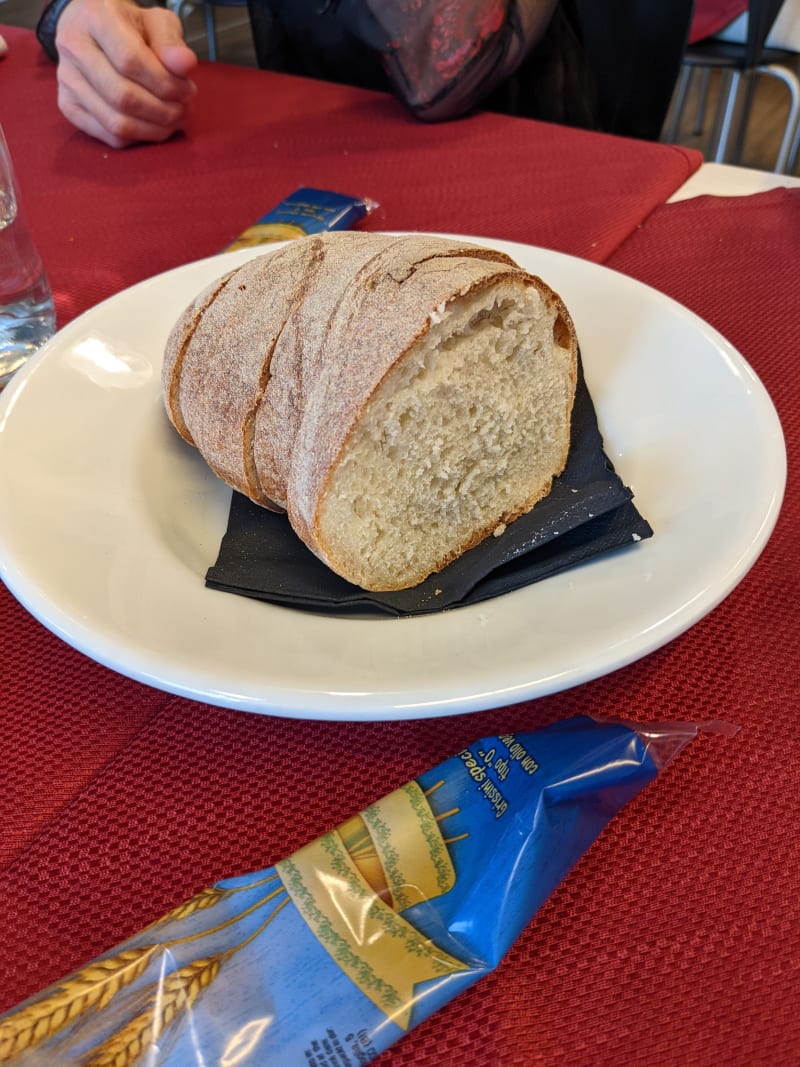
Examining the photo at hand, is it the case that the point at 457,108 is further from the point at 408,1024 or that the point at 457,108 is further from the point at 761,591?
the point at 408,1024

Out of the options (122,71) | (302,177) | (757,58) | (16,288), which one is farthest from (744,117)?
A: (16,288)

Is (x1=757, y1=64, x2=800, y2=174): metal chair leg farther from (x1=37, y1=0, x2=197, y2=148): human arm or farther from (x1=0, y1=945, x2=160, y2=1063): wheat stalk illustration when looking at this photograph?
(x1=0, y1=945, x2=160, y2=1063): wheat stalk illustration

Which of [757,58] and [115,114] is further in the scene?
[757,58]

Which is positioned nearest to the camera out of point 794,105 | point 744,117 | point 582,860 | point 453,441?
point 582,860

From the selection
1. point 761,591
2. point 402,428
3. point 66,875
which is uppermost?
point 402,428

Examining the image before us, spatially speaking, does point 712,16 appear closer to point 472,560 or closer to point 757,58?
point 757,58

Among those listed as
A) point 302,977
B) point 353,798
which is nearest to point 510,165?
point 353,798

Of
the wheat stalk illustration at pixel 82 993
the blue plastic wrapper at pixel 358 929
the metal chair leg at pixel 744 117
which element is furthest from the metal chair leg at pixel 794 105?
the wheat stalk illustration at pixel 82 993

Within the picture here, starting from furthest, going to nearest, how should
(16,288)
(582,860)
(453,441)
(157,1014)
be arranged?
(16,288)
(453,441)
(582,860)
(157,1014)
